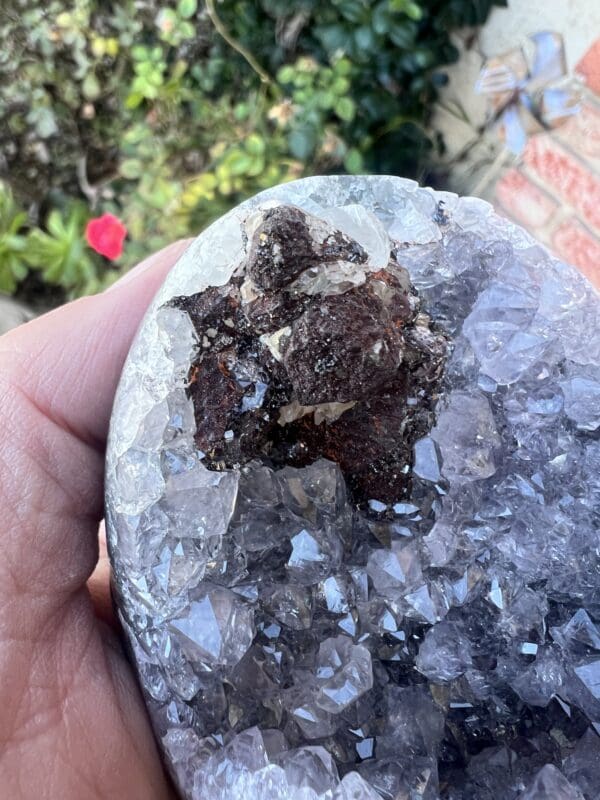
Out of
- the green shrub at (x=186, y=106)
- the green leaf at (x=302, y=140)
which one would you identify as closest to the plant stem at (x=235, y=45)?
the green shrub at (x=186, y=106)

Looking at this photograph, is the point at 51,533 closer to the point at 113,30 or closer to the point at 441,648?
the point at 441,648

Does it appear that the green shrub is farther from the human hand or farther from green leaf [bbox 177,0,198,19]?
the human hand

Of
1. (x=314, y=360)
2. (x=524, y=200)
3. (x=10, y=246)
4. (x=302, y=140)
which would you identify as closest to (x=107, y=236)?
(x=10, y=246)

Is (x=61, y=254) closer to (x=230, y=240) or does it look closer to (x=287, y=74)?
(x=287, y=74)

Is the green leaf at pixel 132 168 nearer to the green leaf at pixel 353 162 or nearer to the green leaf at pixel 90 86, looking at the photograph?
the green leaf at pixel 90 86

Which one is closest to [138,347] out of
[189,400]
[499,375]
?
[189,400]

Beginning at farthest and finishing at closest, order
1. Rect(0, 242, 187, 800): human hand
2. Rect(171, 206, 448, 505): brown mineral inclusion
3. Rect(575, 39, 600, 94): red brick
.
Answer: Rect(575, 39, 600, 94): red brick
Rect(0, 242, 187, 800): human hand
Rect(171, 206, 448, 505): brown mineral inclusion

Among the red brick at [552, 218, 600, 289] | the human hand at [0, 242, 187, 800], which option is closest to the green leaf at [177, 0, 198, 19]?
the red brick at [552, 218, 600, 289]
